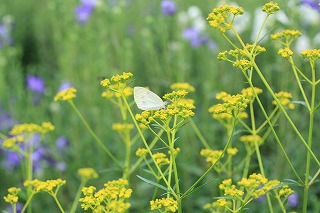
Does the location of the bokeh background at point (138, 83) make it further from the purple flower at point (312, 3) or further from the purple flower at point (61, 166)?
the purple flower at point (312, 3)

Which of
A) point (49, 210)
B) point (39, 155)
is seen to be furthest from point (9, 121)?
point (49, 210)

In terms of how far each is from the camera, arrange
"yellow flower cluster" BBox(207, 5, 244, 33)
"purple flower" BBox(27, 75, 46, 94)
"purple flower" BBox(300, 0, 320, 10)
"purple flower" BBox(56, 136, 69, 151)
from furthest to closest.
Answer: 1. "purple flower" BBox(27, 75, 46, 94)
2. "purple flower" BBox(56, 136, 69, 151)
3. "purple flower" BBox(300, 0, 320, 10)
4. "yellow flower cluster" BBox(207, 5, 244, 33)

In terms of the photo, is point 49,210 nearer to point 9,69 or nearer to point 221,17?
point 9,69

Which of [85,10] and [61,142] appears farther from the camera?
[85,10]

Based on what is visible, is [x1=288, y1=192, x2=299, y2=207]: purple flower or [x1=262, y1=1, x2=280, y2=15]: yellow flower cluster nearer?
→ [x1=262, y1=1, x2=280, y2=15]: yellow flower cluster

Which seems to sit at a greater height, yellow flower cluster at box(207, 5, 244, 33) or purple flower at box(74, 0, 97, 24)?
purple flower at box(74, 0, 97, 24)

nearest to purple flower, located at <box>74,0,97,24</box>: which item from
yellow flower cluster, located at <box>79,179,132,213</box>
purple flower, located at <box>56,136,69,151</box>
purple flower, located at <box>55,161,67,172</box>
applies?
purple flower, located at <box>56,136,69,151</box>

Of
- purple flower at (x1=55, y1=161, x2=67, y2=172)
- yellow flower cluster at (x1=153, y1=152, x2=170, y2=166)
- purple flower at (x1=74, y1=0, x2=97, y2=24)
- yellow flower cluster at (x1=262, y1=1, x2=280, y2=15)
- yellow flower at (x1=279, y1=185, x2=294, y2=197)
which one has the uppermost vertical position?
purple flower at (x1=74, y1=0, x2=97, y2=24)

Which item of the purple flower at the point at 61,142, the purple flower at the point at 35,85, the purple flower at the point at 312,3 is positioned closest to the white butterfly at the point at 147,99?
the purple flower at the point at 312,3

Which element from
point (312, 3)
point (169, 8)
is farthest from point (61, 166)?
point (312, 3)

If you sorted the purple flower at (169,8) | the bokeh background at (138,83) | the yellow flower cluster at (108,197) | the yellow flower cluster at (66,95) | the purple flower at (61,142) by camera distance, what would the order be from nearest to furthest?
1. the yellow flower cluster at (108,197)
2. the yellow flower cluster at (66,95)
3. the bokeh background at (138,83)
4. the purple flower at (61,142)
5. the purple flower at (169,8)

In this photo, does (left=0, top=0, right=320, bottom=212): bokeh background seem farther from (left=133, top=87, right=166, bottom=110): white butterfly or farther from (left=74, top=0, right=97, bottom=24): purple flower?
(left=133, top=87, right=166, bottom=110): white butterfly

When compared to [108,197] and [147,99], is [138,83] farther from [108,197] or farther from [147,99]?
[108,197]
